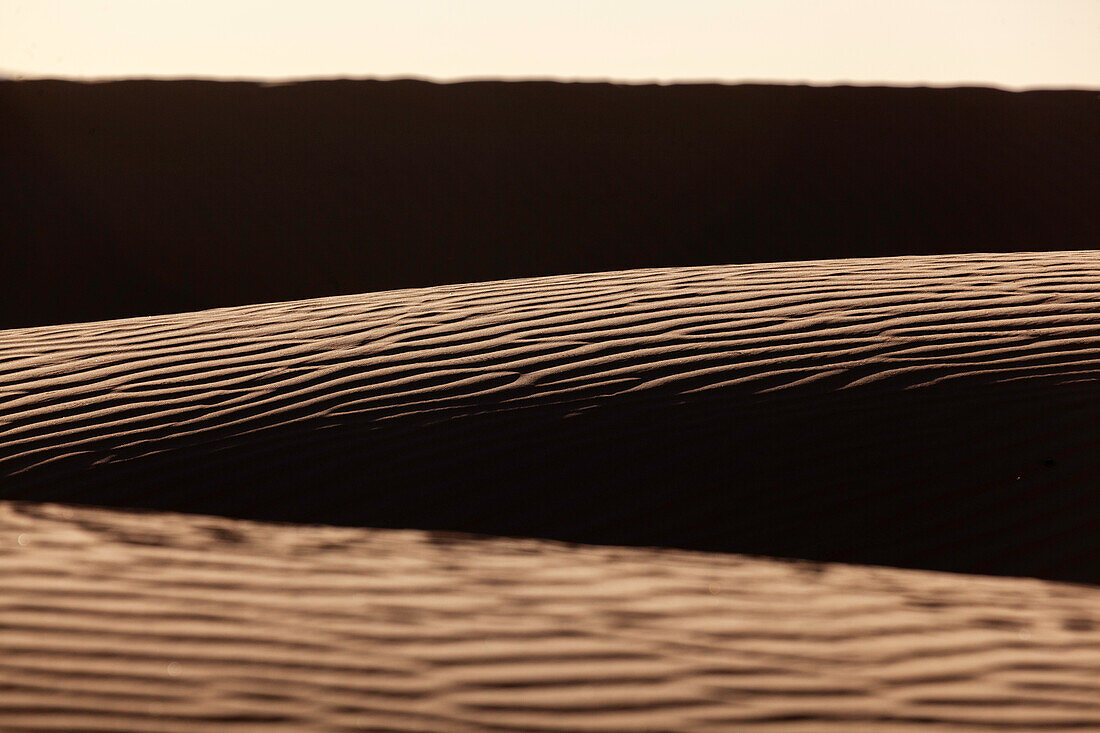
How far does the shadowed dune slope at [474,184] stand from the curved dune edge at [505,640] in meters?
11.0

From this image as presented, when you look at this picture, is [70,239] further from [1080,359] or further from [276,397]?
[1080,359]

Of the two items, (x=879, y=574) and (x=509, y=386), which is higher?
(x=509, y=386)

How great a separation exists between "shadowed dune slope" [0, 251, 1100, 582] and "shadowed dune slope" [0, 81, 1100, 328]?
27.8 feet

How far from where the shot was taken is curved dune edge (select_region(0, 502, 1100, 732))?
8.46ft

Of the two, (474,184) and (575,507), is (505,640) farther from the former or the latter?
(474,184)

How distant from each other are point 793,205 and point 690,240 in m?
2.03

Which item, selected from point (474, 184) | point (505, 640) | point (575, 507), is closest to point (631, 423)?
point (575, 507)

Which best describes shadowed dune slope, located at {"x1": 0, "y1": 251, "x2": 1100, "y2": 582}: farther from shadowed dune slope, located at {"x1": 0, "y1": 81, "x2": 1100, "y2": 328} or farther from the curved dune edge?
shadowed dune slope, located at {"x1": 0, "y1": 81, "x2": 1100, "y2": 328}

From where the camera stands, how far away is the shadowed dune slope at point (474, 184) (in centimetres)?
1509

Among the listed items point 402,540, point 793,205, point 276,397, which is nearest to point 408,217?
point 793,205

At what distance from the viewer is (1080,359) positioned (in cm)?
555

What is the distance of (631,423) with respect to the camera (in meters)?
5.04

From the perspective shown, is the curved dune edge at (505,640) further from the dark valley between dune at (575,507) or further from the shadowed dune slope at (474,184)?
the shadowed dune slope at (474,184)

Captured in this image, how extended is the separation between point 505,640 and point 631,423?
2.16 metres
